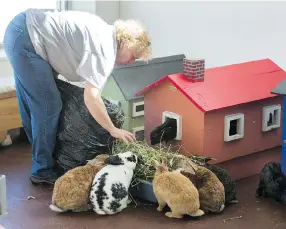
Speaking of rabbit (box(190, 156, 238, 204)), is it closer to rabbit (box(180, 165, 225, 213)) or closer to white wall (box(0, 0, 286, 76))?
rabbit (box(180, 165, 225, 213))

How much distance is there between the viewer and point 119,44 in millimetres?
2543

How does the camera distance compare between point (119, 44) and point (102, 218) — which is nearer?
point (102, 218)

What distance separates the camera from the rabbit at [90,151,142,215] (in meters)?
2.28

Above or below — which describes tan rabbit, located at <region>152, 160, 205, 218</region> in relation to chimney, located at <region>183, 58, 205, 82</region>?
below

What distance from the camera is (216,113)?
101 inches

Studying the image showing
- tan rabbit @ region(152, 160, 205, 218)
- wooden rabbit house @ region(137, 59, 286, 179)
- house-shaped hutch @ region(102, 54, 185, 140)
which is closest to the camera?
tan rabbit @ region(152, 160, 205, 218)

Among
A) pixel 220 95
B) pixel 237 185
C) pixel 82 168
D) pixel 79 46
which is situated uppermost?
pixel 79 46

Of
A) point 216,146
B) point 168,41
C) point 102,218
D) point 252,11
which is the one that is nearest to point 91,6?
point 168,41

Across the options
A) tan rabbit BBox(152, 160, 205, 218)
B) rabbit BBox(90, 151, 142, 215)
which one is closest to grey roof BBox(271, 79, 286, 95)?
tan rabbit BBox(152, 160, 205, 218)

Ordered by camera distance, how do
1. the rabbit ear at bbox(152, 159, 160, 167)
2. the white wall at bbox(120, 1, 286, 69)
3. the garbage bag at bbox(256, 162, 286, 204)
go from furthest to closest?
the white wall at bbox(120, 1, 286, 69) → the garbage bag at bbox(256, 162, 286, 204) → the rabbit ear at bbox(152, 159, 160, 167)

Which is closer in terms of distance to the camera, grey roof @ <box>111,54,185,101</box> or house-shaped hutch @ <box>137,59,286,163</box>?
house-shaped hutch @ <box>137,59,286,163</box>

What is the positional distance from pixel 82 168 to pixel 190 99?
1.86ft

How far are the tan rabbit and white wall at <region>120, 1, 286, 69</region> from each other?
125cm

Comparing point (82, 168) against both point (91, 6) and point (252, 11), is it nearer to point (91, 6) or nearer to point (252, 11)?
point (252, 11)
